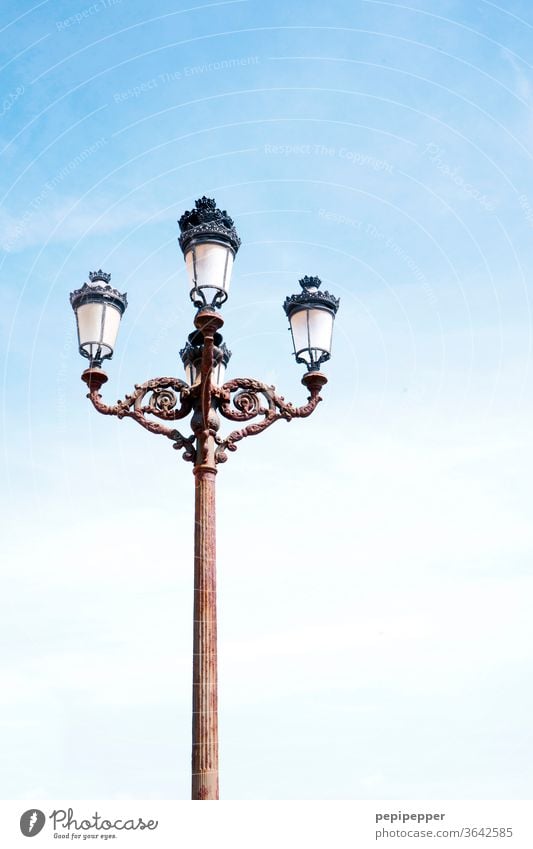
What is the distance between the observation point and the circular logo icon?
6.65 meters

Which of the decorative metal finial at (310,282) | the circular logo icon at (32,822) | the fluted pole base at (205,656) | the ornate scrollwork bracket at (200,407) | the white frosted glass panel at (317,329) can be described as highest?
the decorative metal finial at (310,282)

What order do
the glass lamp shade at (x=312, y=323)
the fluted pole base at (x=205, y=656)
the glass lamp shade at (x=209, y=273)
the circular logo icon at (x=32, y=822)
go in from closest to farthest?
the fluted pole base at (x=205, y=656), the circular logo icon at (x=32, y=822), the glass lamp shade at (x=209, y=273), the glass lamp shade at (x=312, y=323)

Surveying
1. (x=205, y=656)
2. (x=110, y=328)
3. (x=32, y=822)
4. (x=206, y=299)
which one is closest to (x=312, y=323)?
(x=206, y=299)

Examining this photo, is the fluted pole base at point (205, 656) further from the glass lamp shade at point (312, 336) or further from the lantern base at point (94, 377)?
the glass lamp shade at point (312, 336)

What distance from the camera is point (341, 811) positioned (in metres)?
6.53

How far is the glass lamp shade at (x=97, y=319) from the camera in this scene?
784cm

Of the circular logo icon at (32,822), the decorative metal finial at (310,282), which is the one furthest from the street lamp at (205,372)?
the circular logo icon at (32,822)

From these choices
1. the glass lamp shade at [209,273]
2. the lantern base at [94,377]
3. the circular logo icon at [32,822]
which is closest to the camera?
the circular logo icon at [32,822]

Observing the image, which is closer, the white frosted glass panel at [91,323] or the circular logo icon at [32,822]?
the circular logo icon at [32,822]

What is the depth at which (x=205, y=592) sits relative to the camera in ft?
22.0

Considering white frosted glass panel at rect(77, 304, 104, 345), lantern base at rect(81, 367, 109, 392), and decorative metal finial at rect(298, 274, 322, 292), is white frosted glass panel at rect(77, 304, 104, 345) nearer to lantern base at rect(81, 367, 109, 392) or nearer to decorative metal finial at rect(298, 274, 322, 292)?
lantern base at rect(81, 367, 109, 392)

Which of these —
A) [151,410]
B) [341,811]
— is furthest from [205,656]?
[151,410]

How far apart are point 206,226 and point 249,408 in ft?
5.16

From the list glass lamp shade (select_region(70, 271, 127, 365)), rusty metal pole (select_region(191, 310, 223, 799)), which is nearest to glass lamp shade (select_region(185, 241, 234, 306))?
rusty metal pole (select_region(191, 310, 223, 799))
